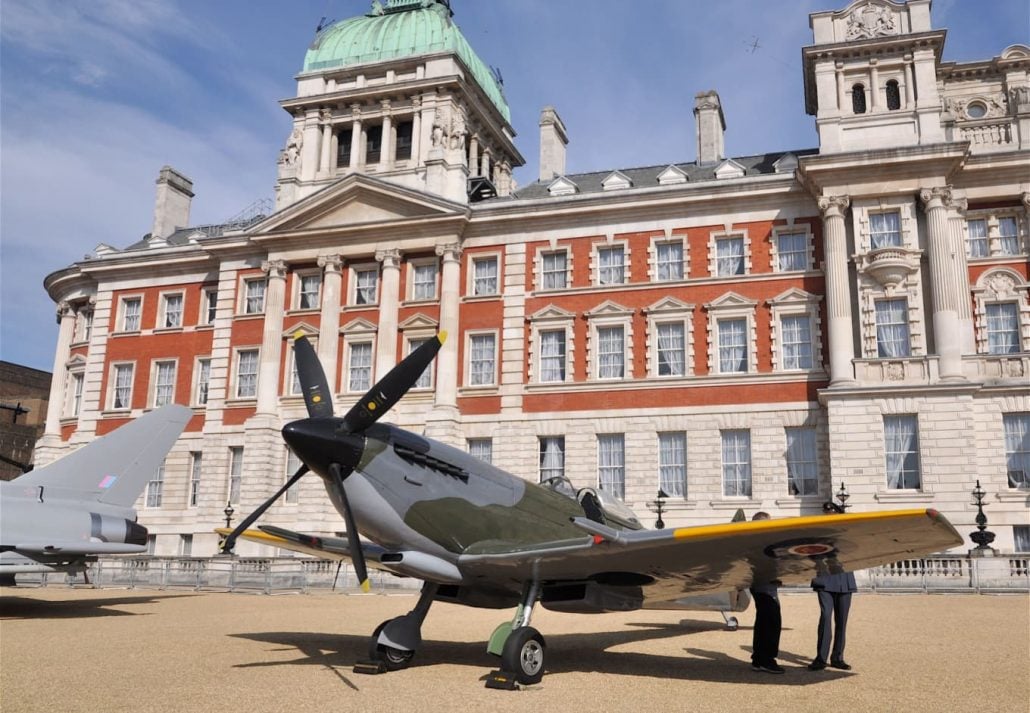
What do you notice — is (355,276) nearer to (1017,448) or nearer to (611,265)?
(611,265)

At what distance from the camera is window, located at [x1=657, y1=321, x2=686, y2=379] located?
33531mm

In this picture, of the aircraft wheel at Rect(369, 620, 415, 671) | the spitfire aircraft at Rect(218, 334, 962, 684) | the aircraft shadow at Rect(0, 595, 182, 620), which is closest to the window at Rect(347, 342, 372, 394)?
the aircraft shadow at Rect(0, 595, 182, 620)

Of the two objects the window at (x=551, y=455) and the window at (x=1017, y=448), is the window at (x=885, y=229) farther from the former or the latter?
the window at (x=551, y=455)

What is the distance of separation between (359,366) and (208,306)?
10.2 meters

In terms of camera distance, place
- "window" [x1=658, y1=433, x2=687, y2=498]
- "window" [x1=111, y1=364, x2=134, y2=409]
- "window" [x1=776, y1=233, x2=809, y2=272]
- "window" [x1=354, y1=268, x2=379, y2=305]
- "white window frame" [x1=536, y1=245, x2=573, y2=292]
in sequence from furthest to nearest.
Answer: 1. "window" [x1=111, y1=364, x2=134, y2=409]
2. "window" [x1=354, y1=268, x2=379, y2=305]
3. "white window frame" [x1=536, y1=245, x2=573, y2=292]
4. "window" [x1=776, y1=233, x2=809, y2=272]
5. "window" [x1=658, y1=433, x2=687, y2=498]

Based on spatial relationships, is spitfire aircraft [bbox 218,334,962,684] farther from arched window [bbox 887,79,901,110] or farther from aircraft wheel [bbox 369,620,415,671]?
arched window [bbox 887,79,901,110]

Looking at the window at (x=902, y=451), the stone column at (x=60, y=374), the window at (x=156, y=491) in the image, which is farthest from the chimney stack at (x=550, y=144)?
the stone column at (x=60, y=374)

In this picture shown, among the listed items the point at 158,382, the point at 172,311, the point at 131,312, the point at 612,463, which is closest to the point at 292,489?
the point at 158,382

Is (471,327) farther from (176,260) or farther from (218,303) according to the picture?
(176,260)

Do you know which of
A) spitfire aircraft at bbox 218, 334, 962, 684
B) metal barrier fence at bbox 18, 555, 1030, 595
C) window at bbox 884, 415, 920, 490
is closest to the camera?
spitfire aircraft at bbox 218, 334, 962, 684

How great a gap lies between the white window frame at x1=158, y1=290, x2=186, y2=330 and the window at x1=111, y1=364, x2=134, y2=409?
2.62m

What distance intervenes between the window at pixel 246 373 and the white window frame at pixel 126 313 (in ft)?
23.1

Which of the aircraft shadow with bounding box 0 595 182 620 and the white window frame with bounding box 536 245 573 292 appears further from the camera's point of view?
the white window frame with bounding box 536 245 573 292

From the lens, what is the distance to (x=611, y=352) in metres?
34.5
